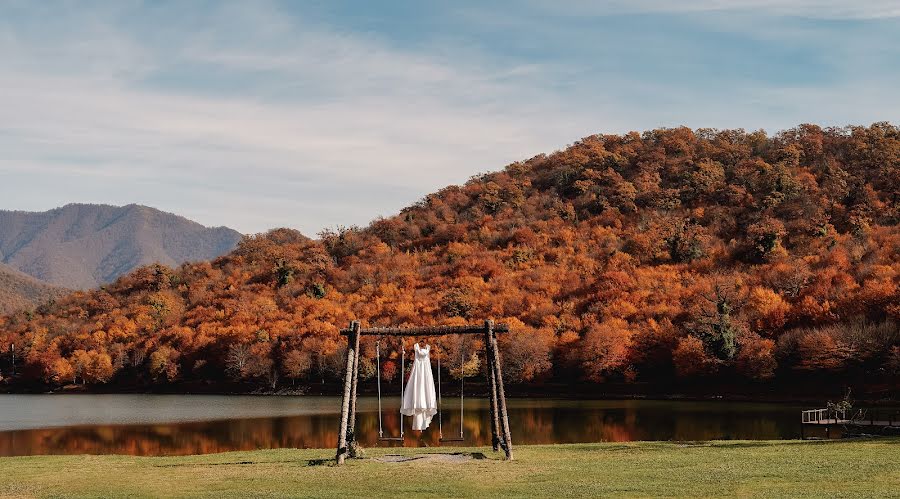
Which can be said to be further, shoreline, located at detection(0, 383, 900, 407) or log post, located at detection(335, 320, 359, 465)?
shoreline, located at detection(0, 383, 900, 407)

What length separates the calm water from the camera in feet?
127

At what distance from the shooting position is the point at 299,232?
172625mm

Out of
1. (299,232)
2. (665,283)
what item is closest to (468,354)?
(665,283)

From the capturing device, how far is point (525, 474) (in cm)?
2191

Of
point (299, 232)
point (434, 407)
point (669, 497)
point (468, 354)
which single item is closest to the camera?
point (669, 497)

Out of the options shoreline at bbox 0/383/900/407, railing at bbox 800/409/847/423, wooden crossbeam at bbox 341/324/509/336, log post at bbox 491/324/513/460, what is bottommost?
shoreline at bbox 0/383/900/407

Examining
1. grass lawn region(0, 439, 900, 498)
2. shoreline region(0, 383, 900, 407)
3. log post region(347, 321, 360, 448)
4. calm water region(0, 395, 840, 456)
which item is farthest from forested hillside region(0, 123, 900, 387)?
log post region(347, 321, 360, 448)

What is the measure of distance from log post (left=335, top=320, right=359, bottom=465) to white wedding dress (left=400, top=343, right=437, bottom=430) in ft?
5.27

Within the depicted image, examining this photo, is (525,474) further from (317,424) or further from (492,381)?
(317,424)

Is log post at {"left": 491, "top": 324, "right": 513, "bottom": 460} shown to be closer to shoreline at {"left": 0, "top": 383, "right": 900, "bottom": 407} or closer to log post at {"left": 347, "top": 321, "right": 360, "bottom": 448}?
log post at {"left": 347, "top": 321, "right": 360, "bottom": 448}

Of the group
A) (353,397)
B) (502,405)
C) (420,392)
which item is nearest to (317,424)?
(353,397)

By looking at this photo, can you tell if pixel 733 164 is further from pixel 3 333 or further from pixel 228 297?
pixel 3 333

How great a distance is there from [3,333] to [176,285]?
23238 millimetres

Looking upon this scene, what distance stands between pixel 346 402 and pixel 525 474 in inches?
253
